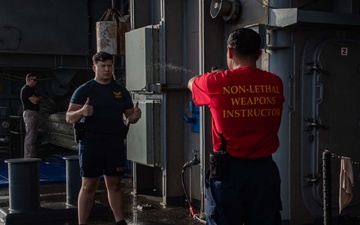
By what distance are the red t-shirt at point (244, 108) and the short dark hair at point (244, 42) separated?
0.37ft

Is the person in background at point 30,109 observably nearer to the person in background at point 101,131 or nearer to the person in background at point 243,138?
the person in background at point 101,131

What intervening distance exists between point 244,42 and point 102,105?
273cm

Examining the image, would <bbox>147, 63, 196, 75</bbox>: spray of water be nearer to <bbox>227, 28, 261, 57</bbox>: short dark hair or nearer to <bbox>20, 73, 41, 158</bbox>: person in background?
<bbox>227, 28, 261, 57</bbox>: short dark hair

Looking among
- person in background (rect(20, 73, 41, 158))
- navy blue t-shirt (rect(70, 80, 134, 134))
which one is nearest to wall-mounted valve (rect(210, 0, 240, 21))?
navy blue t-shirt (rect(70, 80, 134, 134))

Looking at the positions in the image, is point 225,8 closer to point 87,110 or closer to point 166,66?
point 166,66

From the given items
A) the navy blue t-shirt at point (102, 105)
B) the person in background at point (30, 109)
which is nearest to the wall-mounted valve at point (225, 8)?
the navy blue t-shirt at point (102, 105)

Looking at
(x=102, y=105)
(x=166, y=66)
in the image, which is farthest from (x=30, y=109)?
(x=102, y=105)

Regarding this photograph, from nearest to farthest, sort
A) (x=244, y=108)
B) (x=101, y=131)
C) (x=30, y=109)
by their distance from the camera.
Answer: (x=244, y=108), (x=101, y=131), (x=30, y=109)

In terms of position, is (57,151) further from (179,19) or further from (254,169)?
(254,169)

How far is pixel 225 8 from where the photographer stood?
6.33 meters

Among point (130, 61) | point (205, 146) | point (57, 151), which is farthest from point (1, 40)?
point (205, 146)

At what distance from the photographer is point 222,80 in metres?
3.40

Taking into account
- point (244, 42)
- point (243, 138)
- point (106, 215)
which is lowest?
point (106, 215)

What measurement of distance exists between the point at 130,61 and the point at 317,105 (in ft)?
10.3
